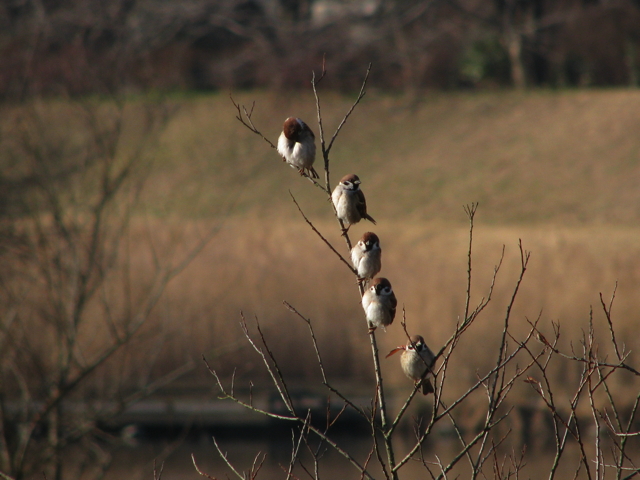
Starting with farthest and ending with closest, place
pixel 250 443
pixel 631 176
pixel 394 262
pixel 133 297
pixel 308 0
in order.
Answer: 1. pixel 308 0
2. pixel 631 176
3. pixel 394 262
4. pixel 250 443
5. pixel 133 297

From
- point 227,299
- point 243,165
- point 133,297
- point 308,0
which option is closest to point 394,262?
point 227,299

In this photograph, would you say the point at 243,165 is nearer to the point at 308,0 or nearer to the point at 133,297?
the point at 308,0

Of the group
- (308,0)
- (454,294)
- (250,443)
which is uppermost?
(308,0)

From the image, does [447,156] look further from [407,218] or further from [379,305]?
[379,305]

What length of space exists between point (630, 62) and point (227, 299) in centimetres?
2632

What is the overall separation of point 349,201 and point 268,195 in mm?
31315

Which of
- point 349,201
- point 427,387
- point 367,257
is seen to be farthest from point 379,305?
point 349,201

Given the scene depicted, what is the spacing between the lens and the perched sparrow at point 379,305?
397 centimetres

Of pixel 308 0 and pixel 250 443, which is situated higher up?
pixel 308 0

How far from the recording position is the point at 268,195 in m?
35.3

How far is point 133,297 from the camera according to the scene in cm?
1711

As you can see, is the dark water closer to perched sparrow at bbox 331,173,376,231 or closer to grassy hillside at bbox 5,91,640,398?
grassy hillside at bbox 5,91,640,398

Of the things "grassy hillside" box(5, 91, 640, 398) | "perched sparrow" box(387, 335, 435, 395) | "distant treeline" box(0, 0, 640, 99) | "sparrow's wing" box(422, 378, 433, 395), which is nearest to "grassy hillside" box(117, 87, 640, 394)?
"grassy hillside" box(5, 91, 640, 398)

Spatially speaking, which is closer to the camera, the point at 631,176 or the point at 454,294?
the point at 454,294
